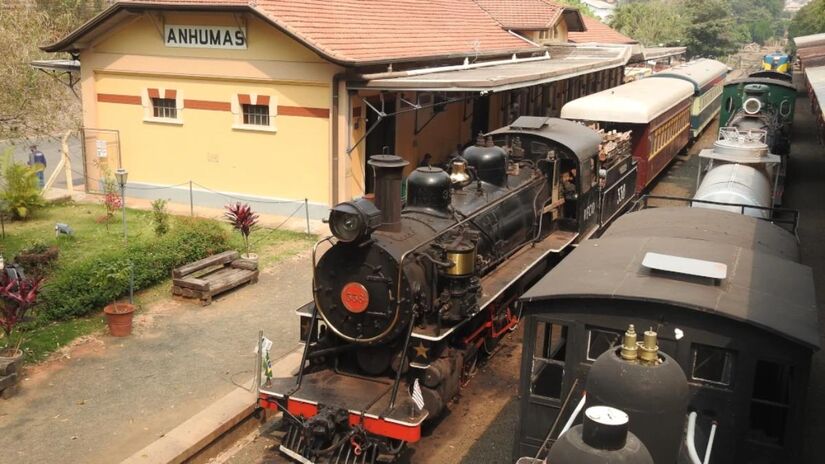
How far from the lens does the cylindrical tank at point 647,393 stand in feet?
14.0

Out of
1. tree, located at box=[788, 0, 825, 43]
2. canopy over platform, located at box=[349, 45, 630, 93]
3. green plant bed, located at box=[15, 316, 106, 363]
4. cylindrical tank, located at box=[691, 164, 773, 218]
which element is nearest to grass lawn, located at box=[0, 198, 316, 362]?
green plant bed, located at box=[15, 316, 106, 363]

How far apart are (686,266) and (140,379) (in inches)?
271

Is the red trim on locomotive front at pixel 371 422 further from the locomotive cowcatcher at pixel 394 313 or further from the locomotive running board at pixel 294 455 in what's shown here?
the locomotive running board at pixel 294 455

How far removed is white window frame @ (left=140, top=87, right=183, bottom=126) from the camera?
59.3 ft

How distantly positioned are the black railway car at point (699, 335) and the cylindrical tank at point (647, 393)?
0.20 metres

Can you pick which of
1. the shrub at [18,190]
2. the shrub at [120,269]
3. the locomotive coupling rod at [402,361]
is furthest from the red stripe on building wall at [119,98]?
the locomotive coupling rod at [402,361]

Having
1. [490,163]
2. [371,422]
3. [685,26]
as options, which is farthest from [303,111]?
[685,26]

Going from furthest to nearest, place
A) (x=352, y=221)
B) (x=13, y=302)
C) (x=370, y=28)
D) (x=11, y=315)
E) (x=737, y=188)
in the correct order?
1. (x=370, y=28)
2. (x=737, y=188)
3. (x=13, y=302)
4. (x=11, y=315)
5. (x=352, y=221)

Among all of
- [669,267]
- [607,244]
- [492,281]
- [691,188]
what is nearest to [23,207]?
[492,281]

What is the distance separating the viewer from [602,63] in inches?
1022

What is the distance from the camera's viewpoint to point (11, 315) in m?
9.20

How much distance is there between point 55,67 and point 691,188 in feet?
60.1

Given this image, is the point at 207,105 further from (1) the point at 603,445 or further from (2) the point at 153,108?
(1) the point at 603,445

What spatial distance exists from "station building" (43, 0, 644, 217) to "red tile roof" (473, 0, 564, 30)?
28.8ft
